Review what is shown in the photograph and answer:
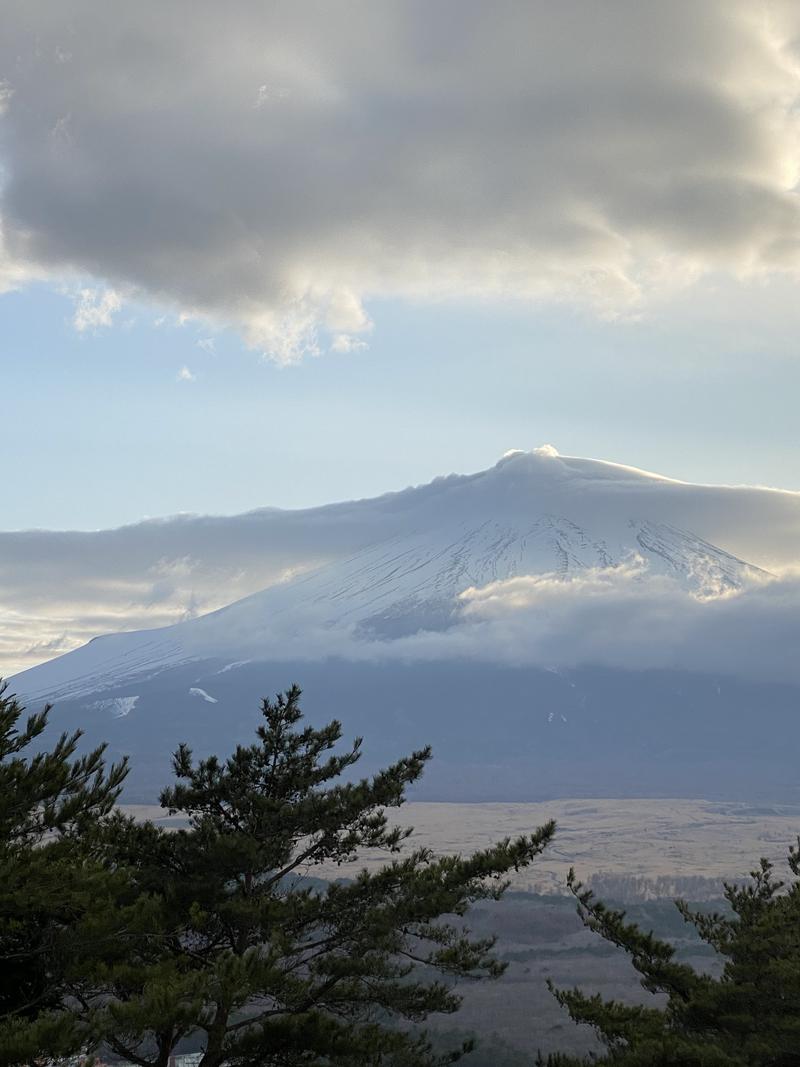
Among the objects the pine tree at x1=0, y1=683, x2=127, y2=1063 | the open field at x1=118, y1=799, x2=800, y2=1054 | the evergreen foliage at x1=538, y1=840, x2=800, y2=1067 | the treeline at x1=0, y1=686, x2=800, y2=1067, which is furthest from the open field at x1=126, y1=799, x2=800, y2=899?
the pine tree at x1=0, y1=683, x2=127, y2=1063

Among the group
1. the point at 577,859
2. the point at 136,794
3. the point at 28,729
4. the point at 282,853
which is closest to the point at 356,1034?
the point at 282,853

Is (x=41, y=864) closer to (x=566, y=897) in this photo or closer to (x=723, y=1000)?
(x=723, y=1000)

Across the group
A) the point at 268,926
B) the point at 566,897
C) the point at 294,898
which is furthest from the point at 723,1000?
the point at 566,897

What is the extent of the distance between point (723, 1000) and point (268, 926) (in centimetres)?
725

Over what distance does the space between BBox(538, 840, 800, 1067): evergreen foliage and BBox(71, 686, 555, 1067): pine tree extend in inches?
88.8

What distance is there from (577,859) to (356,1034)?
139783 millimetres

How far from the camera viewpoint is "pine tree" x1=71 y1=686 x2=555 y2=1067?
15.1m

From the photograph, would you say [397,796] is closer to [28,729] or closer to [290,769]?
[290,769]

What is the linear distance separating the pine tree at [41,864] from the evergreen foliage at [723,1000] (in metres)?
7.72

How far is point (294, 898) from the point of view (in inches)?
632

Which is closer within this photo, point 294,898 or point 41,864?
point 41,864

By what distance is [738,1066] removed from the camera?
48.1 feet

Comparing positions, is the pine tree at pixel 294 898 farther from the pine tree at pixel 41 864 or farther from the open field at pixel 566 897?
the open field at pixel 566 897

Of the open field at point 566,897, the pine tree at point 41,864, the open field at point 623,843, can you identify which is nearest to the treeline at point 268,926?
the pine tree at point 41,864
